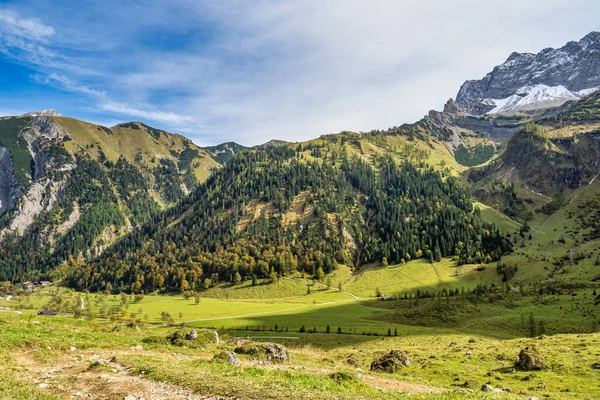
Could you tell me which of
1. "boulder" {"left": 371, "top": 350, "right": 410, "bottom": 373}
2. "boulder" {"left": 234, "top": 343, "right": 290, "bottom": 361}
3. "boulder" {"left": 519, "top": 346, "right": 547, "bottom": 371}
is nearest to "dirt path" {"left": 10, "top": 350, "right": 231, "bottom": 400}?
"boulder" {"left": 234, "top": 343, "right": 290, "bottom": 361}

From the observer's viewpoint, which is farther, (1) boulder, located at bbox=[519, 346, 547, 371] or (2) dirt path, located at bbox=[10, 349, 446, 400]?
(1) boulder, located at bbox=[519, 346, 547, 371]

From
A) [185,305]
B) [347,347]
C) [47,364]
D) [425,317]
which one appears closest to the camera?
[47,364]

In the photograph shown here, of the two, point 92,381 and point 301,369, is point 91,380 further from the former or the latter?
point 301,369

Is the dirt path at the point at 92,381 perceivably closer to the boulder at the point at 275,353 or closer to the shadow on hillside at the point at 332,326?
the boulder at the point at 275,353

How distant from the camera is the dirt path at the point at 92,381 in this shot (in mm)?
18625

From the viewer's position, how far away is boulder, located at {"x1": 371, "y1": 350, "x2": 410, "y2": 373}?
4203cm

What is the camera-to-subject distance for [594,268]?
16500cm

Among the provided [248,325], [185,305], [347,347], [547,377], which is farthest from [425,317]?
[185,305]

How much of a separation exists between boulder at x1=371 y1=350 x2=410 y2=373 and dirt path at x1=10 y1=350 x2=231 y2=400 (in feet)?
97.8

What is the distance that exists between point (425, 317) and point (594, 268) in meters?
116

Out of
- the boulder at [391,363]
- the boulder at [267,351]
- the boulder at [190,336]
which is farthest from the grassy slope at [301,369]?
the boulder at [190,336]

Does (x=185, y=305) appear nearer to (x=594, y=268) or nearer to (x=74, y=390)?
(x=74, y=390)

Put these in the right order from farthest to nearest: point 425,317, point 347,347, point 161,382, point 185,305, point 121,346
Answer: point 185,305 → point 425,317 → point 347,347 → point 121,346 → point 161,382

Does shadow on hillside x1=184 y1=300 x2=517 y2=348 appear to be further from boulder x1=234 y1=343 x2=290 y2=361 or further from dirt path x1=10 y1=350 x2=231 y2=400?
dirt path x1=10 y1=350 x2=231 y2=400
